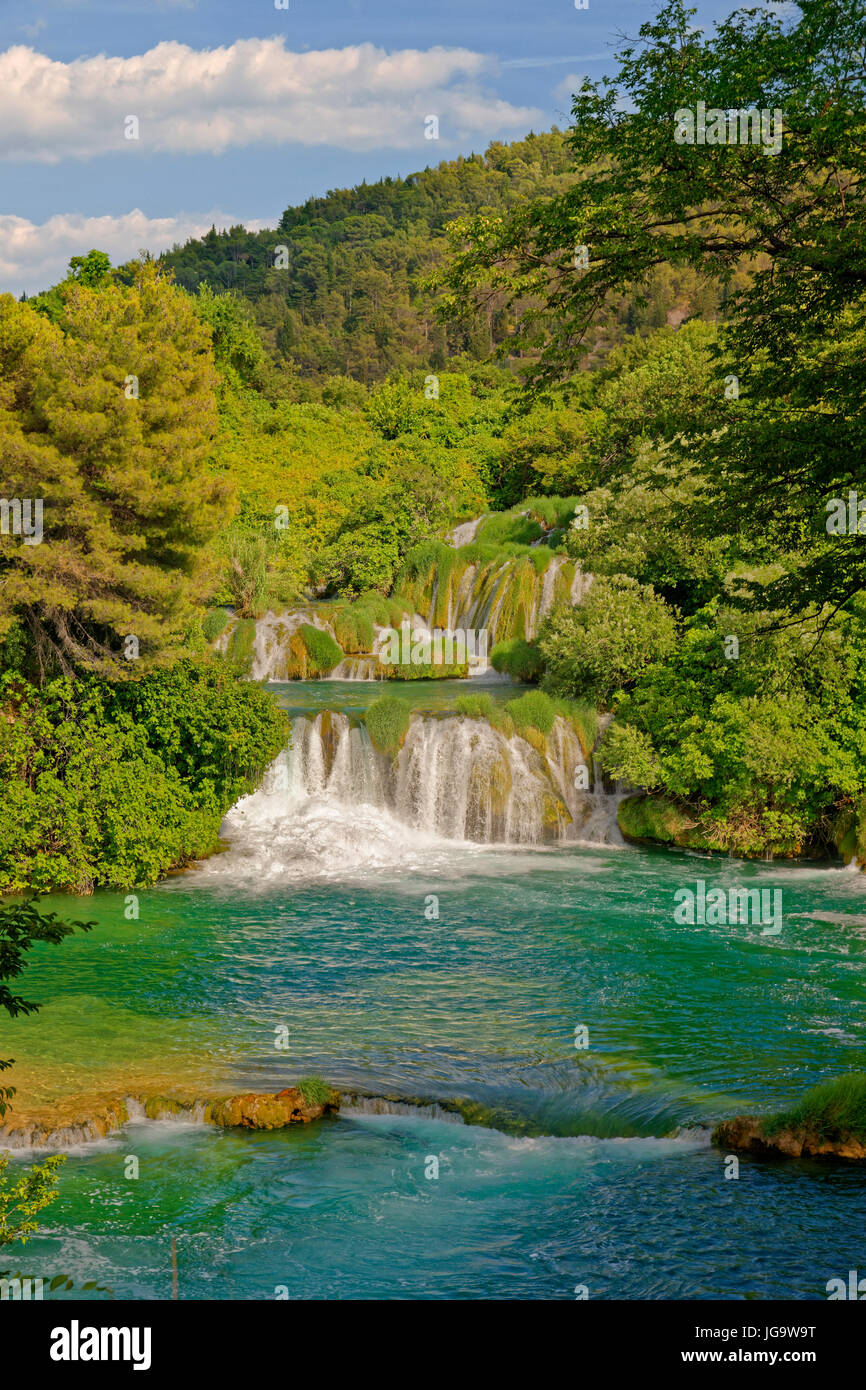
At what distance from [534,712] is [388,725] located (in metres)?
3.06

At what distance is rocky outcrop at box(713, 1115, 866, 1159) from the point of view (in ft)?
37.3

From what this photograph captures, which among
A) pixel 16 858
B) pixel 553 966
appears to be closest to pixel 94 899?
pixel 16 858

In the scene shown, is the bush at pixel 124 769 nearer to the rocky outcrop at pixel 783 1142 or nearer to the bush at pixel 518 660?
the bush at pixel 518 660

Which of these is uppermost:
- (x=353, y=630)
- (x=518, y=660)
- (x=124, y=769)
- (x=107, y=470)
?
(x=107, y=470)

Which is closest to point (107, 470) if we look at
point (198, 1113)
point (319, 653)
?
point (198, 1113)

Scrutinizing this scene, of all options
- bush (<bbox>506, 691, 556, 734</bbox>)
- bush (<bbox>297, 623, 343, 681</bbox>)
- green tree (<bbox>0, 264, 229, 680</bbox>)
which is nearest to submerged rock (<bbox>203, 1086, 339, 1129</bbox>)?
green tree (<bbox>0, 264, 229, 680</bbox>)

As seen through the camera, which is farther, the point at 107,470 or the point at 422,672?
the point at 422,672

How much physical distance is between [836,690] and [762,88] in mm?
13485

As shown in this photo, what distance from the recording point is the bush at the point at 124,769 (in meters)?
19.6

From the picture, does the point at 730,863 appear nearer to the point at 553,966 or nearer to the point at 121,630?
the point at 553,966

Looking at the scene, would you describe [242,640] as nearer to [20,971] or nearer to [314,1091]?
[314,1091]

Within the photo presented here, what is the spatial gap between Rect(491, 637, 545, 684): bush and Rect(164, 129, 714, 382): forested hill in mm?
41279

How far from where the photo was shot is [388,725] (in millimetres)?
24703

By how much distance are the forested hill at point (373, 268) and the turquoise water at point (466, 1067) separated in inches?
2207
